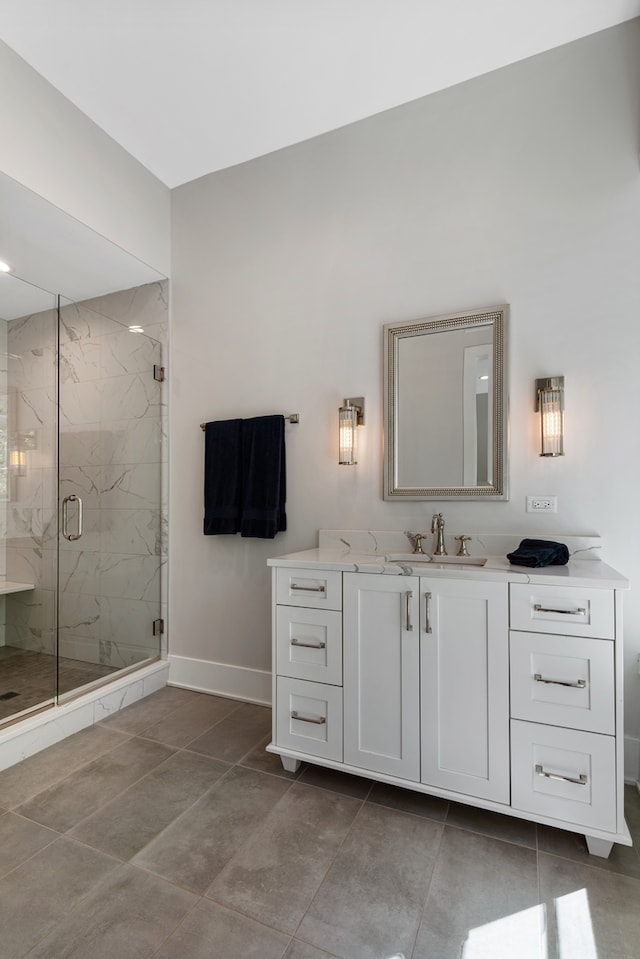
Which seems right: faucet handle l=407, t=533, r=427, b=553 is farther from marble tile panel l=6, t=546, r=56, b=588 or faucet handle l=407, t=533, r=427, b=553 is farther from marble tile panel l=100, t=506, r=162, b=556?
marble tile panel l=6, t=546, r=56, b=588

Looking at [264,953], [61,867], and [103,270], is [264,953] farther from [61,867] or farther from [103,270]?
[103,270]

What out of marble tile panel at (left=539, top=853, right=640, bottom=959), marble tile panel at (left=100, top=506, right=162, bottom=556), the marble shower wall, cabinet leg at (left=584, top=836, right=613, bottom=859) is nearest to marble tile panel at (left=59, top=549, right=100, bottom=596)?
the marble shower wall

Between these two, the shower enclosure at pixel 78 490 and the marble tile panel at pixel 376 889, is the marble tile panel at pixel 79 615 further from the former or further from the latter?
the marble tile panel at pixel 376 889

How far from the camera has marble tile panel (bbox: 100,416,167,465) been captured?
294 centimetres

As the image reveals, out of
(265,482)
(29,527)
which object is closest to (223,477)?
(265,482)

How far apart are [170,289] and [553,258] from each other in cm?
220

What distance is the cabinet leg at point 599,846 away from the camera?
1518 millimetres

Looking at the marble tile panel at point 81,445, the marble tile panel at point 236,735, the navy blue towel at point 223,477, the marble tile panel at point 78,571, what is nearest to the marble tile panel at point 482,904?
the marble tile panel at point 236,735

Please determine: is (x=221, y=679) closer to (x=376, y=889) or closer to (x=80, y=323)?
(x=376, y=889)

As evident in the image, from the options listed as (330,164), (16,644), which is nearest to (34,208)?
(330,164)

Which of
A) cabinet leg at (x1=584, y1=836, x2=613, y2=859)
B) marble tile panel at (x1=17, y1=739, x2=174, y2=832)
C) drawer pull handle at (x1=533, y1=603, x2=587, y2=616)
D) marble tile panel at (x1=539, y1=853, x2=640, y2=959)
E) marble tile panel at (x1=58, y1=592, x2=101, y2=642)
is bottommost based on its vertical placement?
marble tile panel at (x1=17, y1=739, x2=174, y2=832)

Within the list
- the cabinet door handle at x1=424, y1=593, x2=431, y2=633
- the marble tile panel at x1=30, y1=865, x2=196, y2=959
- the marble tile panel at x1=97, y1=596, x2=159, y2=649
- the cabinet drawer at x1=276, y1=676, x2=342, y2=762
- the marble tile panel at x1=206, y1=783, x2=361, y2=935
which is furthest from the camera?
the marble tile panel at x1=97, y1=596, x2=159, y2=649

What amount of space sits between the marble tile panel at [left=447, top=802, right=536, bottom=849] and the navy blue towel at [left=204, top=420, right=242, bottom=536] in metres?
1.64

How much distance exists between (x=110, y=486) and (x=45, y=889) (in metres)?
1.96
